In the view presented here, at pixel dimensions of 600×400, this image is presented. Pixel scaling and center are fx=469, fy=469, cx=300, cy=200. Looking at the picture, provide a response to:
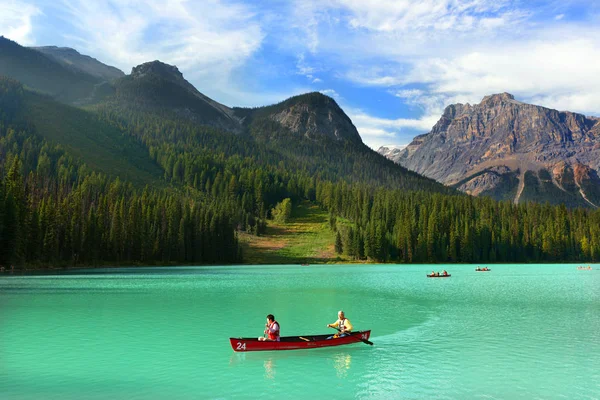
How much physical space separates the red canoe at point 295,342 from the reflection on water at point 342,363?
1.31 m

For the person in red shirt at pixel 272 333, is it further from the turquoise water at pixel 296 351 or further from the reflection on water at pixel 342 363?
the reflection on water at pixel 342 363

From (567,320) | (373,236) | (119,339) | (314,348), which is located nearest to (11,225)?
(119,339)

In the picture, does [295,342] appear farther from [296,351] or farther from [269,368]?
[269,368]

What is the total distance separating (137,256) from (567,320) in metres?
140

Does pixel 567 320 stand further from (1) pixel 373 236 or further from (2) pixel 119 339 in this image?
(1) pixel 373 236

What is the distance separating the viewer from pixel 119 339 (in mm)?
35750

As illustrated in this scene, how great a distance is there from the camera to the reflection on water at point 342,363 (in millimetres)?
27203

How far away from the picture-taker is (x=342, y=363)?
29781mm

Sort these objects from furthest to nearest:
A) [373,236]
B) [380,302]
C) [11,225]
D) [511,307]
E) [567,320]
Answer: [373,236]
[11,225]
[380,302]
[511,307]
[567,320]

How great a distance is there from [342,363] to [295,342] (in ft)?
12.5

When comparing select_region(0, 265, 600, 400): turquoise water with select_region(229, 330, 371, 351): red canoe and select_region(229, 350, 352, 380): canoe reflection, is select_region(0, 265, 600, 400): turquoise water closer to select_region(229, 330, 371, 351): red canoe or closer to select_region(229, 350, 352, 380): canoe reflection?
select_region(229, 350, 352, 380): canoe reflection

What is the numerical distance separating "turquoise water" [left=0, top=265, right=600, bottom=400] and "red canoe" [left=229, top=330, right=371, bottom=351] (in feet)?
1.90

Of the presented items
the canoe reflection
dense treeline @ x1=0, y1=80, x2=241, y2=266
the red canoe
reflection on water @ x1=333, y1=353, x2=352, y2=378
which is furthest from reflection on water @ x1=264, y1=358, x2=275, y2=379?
dense treeline @ x1=0, y1=80, x2=241, y2=266

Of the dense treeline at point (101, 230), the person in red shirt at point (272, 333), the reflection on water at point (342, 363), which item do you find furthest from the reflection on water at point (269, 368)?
the dense treeline at point (101, 230)
